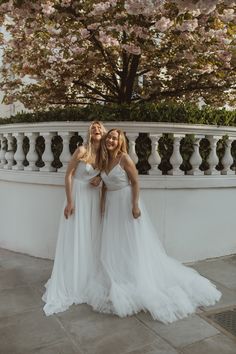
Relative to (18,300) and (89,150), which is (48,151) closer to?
(89,150)

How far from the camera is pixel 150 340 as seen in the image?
124 inches

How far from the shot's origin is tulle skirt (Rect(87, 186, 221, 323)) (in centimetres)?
373

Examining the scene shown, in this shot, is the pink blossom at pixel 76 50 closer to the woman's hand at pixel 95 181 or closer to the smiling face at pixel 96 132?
the smiling face at pixel 96 132

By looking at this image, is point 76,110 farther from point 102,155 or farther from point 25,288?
point 25,288

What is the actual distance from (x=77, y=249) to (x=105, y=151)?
112 cm

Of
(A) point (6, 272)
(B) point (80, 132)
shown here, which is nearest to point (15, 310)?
(A) point (6, 272)

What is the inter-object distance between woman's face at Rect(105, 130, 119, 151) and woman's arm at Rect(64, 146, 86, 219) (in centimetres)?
29

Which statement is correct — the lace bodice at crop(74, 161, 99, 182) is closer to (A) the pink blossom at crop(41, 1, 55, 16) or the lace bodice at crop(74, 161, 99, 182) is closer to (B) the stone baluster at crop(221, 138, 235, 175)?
(A) the pink blossom at crop(41, 1, 55, 16)

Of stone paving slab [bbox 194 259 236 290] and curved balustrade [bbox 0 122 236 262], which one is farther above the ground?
curved balustrade [bbox 0 122 236 262]

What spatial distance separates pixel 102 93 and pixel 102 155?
14.1 ft

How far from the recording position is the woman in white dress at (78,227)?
4.04m

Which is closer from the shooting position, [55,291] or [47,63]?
[55,291]

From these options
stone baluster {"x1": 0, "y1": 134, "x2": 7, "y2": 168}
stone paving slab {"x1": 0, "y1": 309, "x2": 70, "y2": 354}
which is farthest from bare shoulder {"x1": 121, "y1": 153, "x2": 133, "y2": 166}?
stone baluster {"x1": 0, "y1": 134, "x2": 7, "y2": 168}
